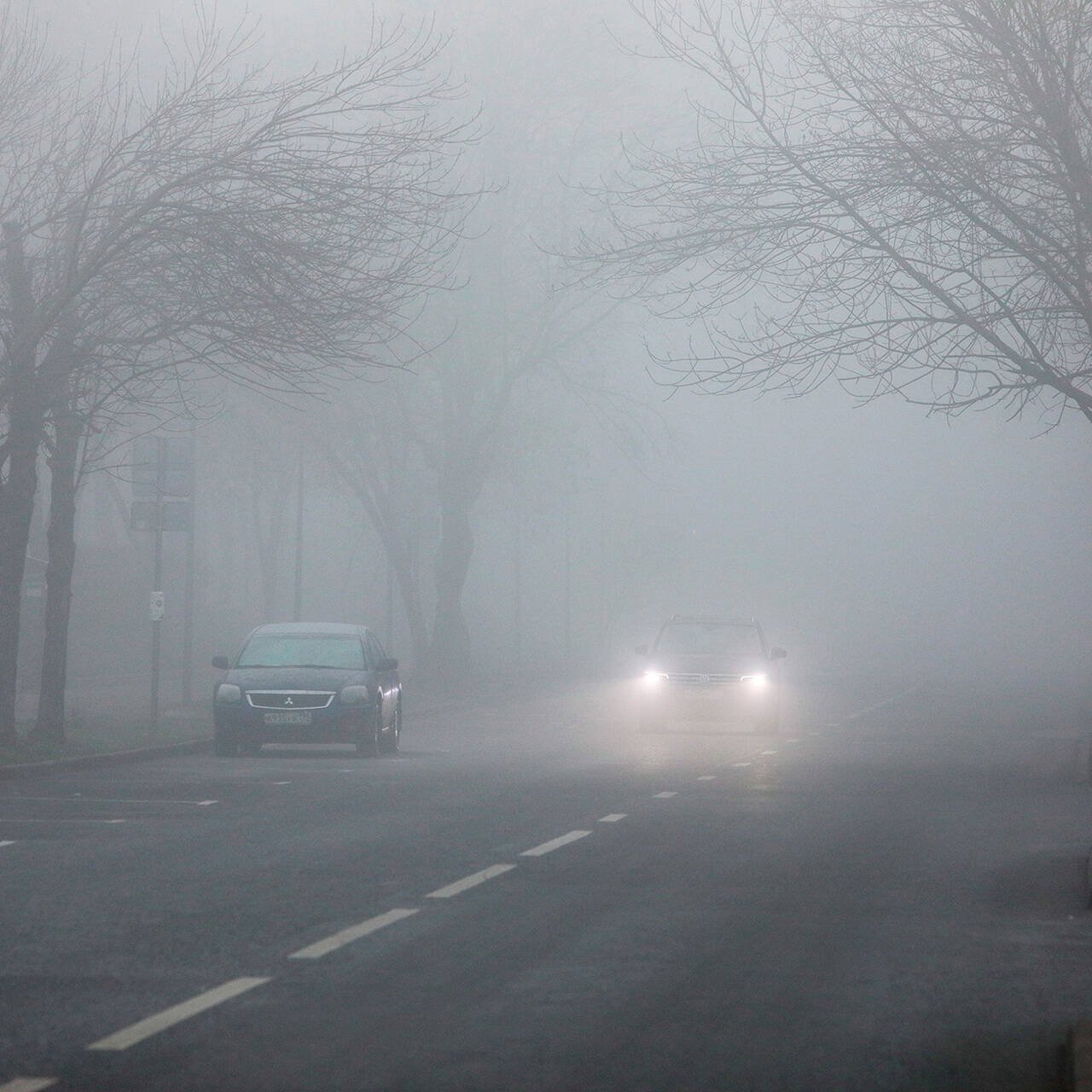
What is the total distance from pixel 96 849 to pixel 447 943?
16.5ft

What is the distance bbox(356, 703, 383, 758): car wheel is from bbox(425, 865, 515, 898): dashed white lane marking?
1211 cm

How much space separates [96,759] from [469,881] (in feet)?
38.3

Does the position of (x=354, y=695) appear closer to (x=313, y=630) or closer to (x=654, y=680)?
(x=313, y=630)

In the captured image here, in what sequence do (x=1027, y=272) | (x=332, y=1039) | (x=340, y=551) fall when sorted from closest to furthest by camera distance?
(x=332, y=1039) < (x=1027, y=272) < (x=340, y=551)

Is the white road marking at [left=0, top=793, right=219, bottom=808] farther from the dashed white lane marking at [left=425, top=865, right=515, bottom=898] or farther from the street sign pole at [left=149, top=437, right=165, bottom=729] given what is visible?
the street sign pole at [left=149, top=437, right=165, bottom=729]

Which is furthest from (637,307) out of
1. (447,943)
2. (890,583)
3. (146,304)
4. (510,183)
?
(890,583)

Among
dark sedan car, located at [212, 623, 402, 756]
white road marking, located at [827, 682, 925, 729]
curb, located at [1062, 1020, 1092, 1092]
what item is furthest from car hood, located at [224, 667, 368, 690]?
curb, located at [1062, 1020, 1092, 1092]

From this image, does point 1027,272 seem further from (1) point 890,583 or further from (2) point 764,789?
(1) point 890,583

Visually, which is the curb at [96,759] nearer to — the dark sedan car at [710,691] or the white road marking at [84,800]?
the white road marking at [84,800]

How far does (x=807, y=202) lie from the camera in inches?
652

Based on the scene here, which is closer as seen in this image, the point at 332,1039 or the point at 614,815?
the point at 332,1039

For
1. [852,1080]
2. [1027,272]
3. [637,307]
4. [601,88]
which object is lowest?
[852,1080]

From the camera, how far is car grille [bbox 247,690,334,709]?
2469cm

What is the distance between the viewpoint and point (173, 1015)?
7855 mm
